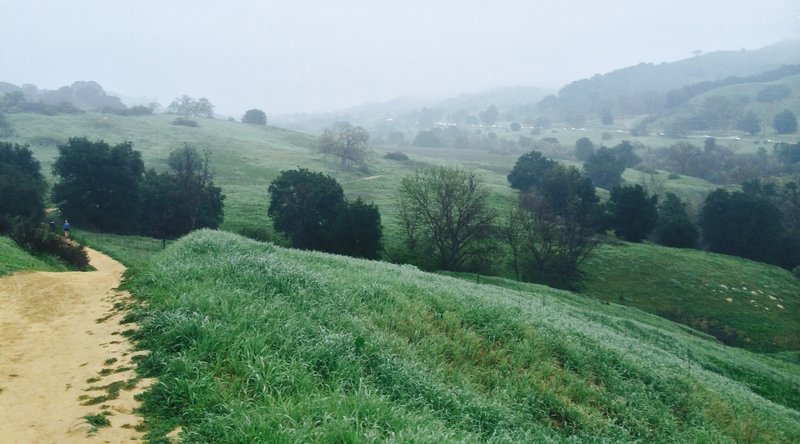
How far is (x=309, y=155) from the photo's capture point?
12925 cm

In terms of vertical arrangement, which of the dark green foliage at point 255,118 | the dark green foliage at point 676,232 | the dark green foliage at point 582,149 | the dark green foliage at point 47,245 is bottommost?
the dark green foliage at point 676,232

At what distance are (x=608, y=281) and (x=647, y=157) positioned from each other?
138 metres

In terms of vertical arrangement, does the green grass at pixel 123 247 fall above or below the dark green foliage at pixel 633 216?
above

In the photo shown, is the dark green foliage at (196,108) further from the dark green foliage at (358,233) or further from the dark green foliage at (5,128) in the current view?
the dark green foliage at (358,233)

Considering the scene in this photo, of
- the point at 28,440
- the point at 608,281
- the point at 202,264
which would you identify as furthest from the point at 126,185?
Answer: the point at 608,281

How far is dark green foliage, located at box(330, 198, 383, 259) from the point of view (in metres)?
54.7

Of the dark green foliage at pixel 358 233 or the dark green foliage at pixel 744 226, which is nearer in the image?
the dark green foliage at pixel 358 233

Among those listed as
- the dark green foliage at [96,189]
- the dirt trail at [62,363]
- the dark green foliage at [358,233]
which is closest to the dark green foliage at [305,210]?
the dark green foliage at [358,233]

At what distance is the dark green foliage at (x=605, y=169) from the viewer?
126125 millimetres

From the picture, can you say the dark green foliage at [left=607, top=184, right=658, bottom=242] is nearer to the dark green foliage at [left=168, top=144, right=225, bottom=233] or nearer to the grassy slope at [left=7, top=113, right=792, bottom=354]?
the grassy slope at [left=7, top=113, right=792, bottom=354]

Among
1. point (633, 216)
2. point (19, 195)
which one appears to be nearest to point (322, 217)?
point (19, 195)

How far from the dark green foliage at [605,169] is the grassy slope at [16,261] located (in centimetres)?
12786

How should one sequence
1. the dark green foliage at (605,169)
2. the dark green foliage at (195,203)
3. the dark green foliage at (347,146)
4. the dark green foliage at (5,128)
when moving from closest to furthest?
the dark green foliage at (195,203), the dark green foliage at (5,128), the dark green foliage at (347,146), the dark green foliage at (605,169)

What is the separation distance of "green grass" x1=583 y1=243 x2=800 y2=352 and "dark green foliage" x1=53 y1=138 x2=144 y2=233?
60.8 meters
